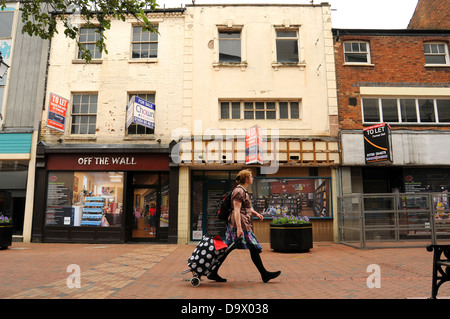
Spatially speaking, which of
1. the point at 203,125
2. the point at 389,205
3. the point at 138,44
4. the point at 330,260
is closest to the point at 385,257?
the point at 330,260

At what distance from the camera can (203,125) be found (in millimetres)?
13359

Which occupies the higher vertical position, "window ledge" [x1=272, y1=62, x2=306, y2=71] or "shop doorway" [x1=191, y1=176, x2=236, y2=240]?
"window ledge" [x1=272, y1=62, x2=306, y2=71]

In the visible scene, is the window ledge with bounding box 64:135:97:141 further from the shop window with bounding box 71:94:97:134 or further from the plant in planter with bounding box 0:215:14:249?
the plant in planter with bounding box 0:215:14:249

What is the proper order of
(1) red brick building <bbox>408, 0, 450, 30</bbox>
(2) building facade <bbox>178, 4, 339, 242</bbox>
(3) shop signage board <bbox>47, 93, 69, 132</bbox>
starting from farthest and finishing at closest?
1. (1) red brick building <bbox>408, 0, 450, 30</bbox>
2. (2) building facade <bbox>178, 4, 339, 242</bbox>
3. (3) shop signage board <bbox>47, 93, 69, 132</bbox>

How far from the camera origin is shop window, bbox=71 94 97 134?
540 inches

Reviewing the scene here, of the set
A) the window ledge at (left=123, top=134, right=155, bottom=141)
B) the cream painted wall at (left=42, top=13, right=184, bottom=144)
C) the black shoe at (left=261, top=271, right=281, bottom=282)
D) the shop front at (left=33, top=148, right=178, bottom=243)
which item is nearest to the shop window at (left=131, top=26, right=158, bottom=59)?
the cream painted wall at (left=42, top=13, right=184, bottom=144)

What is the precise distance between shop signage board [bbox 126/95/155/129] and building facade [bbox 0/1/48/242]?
3.96m

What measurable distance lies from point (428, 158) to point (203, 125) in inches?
343

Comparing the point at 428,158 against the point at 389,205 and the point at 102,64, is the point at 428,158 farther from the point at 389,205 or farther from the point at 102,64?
the point at 102,64

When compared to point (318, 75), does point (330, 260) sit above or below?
below

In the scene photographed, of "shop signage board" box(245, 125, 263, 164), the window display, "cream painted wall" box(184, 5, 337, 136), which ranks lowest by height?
the window display

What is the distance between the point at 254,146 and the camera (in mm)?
12352

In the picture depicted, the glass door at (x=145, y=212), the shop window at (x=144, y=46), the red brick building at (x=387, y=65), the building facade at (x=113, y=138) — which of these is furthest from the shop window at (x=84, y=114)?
the red brick building at (x=387, y=65)

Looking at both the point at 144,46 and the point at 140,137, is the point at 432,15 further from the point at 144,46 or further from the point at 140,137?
the point at 140,137
